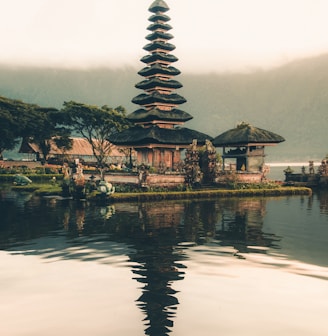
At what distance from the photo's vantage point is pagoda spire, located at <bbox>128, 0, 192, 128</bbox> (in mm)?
55500

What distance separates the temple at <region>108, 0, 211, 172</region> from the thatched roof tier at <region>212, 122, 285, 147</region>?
417 cm

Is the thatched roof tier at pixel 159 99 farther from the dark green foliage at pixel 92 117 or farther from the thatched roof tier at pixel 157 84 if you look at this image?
the dark green foliage at pixel 92 117

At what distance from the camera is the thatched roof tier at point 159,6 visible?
5953 cm

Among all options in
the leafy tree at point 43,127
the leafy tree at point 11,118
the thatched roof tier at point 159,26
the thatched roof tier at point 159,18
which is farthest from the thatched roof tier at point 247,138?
the leafy tree at point 11,118

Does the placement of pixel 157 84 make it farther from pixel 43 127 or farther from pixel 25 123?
pixel 43 127

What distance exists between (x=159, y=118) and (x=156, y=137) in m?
4.62

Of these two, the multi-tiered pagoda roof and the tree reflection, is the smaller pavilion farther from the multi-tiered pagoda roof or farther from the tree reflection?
the tree reflection

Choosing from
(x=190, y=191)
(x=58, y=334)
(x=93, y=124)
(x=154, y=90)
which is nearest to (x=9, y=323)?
(x=58, y=334)

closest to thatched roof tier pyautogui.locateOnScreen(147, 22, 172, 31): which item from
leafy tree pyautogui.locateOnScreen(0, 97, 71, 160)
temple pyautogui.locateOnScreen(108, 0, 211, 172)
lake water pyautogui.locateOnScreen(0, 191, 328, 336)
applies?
temple pyautogui.locateOnScreen(108, 0, 211, 172)

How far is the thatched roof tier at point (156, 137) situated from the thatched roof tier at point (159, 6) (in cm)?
1828

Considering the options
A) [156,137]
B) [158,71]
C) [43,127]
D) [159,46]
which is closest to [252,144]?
[156,137]

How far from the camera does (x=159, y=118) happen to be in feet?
177

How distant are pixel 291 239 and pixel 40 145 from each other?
7772cm

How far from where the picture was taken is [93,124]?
7012 cm
